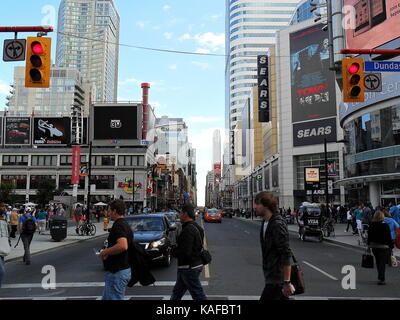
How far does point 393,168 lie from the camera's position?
35031 mm

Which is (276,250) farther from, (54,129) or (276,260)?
(54,129)

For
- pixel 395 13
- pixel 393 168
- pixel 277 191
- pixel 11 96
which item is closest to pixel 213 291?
pixel 393 168

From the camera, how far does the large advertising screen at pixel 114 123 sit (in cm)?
8200

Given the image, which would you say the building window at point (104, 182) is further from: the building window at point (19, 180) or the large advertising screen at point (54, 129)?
the building window at point (19, 180)

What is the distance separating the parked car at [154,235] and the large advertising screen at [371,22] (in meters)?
31.6

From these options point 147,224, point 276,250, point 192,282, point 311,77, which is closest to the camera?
point 276,250

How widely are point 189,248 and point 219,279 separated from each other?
15.1 feet

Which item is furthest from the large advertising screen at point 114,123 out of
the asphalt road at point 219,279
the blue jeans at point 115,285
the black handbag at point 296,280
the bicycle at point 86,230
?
the black handbag at point 296,280

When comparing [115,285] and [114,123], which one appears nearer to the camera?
[115,285]

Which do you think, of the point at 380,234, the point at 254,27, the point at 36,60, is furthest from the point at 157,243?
the point at 254,27

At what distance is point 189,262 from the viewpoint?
5.78m

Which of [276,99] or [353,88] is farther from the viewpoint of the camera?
[276,99]

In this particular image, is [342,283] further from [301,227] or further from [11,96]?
[11,96]
